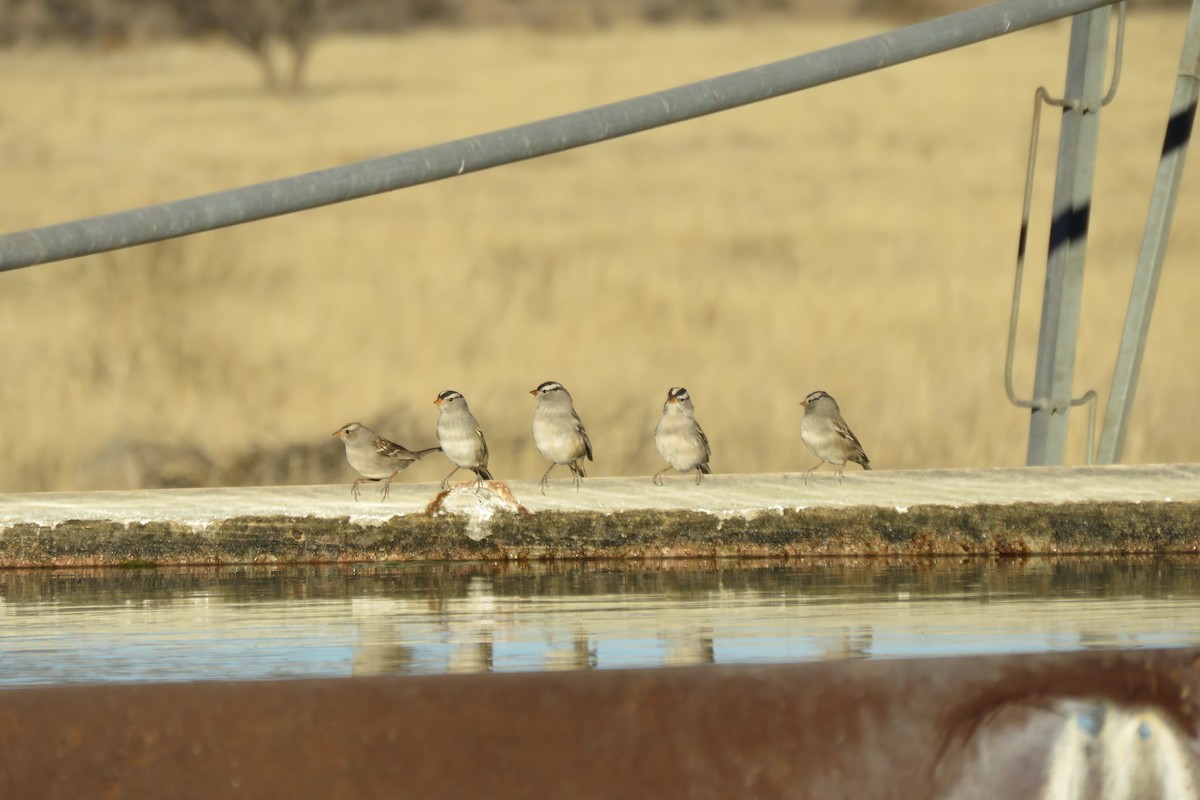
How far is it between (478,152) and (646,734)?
1412 millimetres

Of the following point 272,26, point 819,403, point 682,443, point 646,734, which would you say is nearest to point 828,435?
point 819,403

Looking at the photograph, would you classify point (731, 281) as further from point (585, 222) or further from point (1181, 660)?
point (1181, 660)

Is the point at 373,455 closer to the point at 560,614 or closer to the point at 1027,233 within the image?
the point at 1027,233

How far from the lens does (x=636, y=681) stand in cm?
216

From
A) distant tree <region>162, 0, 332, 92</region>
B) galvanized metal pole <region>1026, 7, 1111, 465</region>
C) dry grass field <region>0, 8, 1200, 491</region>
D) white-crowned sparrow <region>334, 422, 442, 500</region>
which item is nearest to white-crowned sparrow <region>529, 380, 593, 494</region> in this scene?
white-crowned sparrow <region>334, 422, 442, 500</region>

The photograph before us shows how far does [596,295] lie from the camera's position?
52.7 ft

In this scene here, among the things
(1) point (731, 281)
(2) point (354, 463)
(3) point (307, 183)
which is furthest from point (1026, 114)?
(3) point (307, 183)

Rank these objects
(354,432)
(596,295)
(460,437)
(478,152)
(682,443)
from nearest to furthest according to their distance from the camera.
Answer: (478,152)
(682,443)
(460,437)
(354,432)
(596,295)

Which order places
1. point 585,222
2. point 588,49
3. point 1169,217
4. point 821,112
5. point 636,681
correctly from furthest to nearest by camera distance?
point 588,49
point 821,112
point 585,222
point 1169,217
point 636,681

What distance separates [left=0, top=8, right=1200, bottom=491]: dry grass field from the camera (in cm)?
1023

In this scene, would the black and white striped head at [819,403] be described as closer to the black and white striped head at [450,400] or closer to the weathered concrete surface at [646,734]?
the black and white striped head at [450,400]

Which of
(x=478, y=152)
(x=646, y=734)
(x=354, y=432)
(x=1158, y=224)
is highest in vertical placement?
(x=1158, y=224)

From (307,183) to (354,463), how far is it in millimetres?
3634

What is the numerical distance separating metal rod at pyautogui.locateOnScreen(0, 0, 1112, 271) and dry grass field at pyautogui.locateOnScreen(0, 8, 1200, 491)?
5.17m
